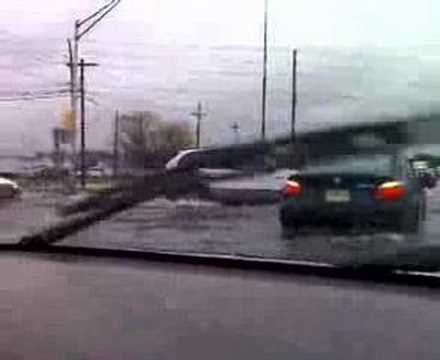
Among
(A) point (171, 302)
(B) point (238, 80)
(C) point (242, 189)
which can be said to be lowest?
(A) point (171, 302)

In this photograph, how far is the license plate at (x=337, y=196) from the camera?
23.0ft

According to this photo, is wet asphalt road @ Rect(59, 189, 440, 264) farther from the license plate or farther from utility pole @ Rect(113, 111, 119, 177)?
utility pole @ Rect(113, 111, 119, 177)

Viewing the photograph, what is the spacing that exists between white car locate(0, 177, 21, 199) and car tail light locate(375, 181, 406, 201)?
8.55 feet

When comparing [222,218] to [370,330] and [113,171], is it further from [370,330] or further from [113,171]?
[370,330]

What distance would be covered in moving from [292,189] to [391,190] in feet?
2.05

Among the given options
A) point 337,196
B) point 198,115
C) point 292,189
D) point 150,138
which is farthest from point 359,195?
point 150,138

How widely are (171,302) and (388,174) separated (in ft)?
6.18

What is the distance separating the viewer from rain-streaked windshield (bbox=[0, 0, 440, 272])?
6965 mm

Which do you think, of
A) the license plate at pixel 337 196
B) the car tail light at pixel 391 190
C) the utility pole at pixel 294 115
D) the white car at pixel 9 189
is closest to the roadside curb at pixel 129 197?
the white car at pixel 9 189

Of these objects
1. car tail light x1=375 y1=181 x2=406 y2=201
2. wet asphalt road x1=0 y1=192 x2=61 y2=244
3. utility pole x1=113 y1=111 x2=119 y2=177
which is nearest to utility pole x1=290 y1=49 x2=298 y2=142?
car tail light x1=375 y1=181 x2=406 y2=201

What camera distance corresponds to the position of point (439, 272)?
5.95 metres

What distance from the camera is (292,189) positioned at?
7.22 meters

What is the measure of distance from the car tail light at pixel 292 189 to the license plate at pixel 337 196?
20 cm

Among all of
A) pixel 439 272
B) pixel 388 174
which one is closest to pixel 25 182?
pixel 388 174
